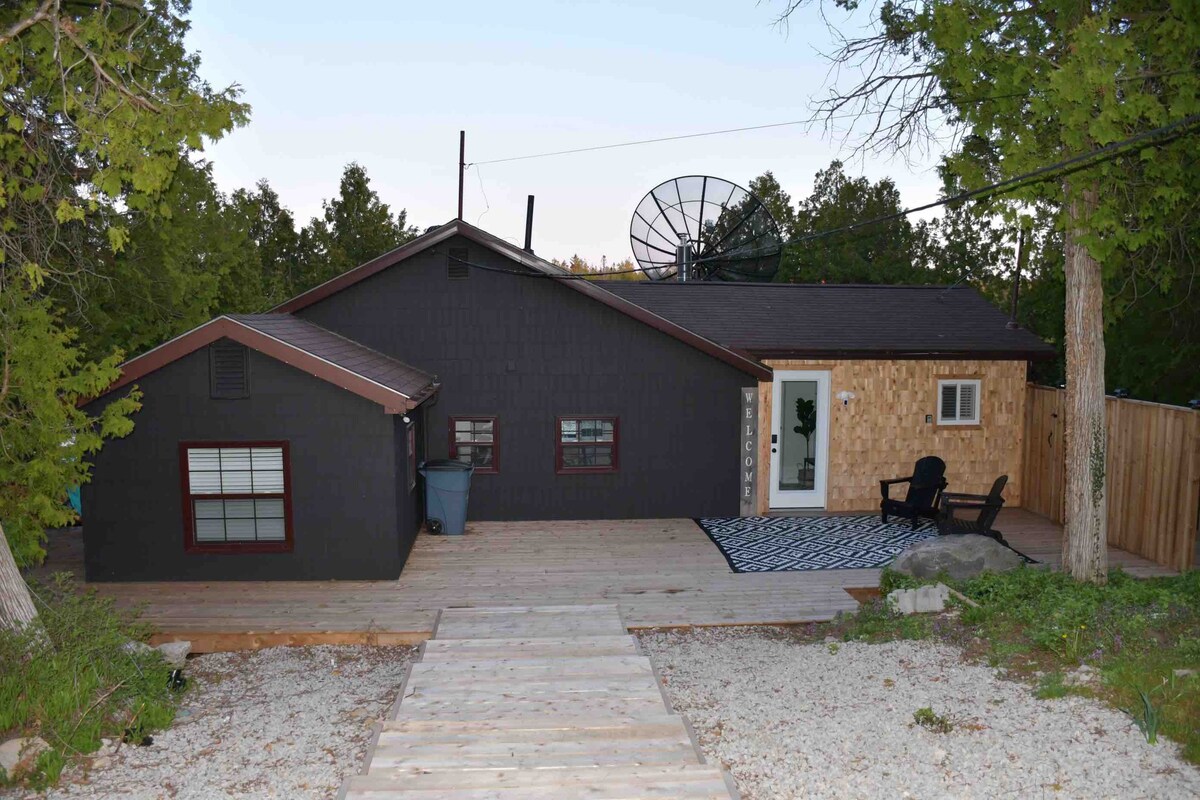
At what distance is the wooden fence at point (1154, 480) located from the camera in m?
9.48

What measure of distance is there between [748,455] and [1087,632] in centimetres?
639

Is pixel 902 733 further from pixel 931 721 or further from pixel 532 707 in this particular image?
pixel 532 707

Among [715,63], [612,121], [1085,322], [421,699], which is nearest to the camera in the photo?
[421,699]

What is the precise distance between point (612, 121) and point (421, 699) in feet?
54.5

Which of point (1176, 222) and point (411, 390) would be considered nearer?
point (1176, 222)

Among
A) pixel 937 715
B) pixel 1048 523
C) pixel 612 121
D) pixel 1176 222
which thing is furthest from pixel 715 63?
pixel 937 715

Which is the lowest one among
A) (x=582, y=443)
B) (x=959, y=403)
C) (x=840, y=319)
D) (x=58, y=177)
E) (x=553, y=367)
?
(x=582, y=443)

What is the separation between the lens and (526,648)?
7246 mm

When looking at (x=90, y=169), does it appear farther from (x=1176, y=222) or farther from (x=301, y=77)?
(x=1176, y=222)

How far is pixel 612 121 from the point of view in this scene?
66.6 feet

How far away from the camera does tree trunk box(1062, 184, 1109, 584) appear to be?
803 centimetres

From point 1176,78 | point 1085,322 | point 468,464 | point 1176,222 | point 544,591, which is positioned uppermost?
point 1176,78

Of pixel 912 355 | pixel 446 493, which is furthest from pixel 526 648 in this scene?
pixel 912 355

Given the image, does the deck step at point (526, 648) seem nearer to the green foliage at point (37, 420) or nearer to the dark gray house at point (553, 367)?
the dark gray house at point (553, 367)
